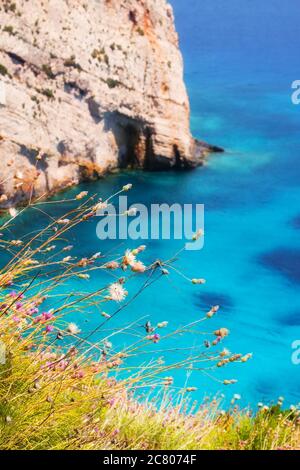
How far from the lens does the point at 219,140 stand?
71.0 feet

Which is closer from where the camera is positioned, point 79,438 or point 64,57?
point 79,438

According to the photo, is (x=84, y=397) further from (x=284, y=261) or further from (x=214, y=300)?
(x=284, y=261)

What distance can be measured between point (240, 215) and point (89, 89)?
487cm

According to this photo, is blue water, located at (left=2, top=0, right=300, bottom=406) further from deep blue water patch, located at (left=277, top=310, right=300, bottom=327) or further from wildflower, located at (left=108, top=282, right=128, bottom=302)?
wildflower, located at (left=108, top=282, right=128, bottom=302)

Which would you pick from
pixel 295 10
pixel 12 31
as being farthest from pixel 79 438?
pixel 295 10

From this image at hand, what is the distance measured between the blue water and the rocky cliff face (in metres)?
0.88

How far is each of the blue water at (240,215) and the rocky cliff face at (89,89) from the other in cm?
88

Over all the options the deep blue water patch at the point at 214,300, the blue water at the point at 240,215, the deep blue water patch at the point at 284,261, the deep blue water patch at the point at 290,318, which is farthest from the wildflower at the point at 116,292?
the deep blue water patch at the point at 284,261

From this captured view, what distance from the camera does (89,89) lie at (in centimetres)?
1806

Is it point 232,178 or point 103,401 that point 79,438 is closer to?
point 103,401

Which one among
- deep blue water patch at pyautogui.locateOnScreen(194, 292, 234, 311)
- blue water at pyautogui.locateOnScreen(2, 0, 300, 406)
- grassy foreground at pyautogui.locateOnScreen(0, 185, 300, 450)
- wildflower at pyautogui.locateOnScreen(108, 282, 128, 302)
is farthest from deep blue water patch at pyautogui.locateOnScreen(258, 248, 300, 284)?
wildflower at pyautogui.locateOnScreen(108, 282, 128, 302)

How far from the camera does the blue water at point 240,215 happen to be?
10562 mm

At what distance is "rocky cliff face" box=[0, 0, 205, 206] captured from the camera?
1636cm
